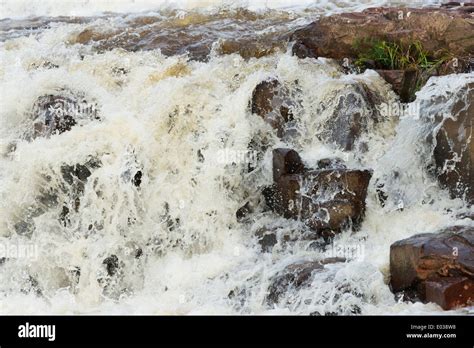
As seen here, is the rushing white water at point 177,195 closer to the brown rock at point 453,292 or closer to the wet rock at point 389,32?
the wet rock at point 389,32

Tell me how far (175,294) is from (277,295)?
110 cm

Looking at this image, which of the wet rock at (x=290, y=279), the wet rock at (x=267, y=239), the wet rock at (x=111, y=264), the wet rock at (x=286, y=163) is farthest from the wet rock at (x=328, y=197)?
the wet rock at (x=111, y=264)

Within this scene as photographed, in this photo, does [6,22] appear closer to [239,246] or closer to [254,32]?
[254,32]

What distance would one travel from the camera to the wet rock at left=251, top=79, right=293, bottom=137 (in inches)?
356

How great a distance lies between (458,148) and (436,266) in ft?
6.37

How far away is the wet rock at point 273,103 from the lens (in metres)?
9.05

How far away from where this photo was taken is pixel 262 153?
8.81m

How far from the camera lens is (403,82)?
30.6 feet

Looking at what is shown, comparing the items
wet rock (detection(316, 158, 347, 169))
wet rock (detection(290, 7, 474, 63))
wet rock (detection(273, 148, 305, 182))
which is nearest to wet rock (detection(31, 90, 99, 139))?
wet rock (detection(273, 148, 305, 182))

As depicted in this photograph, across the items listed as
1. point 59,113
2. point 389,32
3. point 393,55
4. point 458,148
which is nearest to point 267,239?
point 458,148

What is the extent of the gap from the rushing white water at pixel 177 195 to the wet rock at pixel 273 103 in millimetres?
125

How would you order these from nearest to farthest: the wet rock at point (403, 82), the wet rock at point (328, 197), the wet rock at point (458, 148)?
1. the wet rock at point (458, 148)
2. the wet rock at point (328, 197)
3. the wet rock at point (403, 82)
